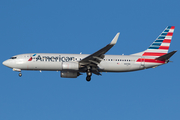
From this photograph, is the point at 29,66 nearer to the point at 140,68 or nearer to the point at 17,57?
the point at 17,57

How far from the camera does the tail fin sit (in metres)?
51.3

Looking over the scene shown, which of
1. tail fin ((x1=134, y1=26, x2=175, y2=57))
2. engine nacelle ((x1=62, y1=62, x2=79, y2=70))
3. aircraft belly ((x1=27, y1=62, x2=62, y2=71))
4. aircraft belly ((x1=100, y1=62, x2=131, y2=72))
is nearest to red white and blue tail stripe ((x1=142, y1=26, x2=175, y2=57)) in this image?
tail fin ((x1=134, y1=26, x2=175, y2=57))

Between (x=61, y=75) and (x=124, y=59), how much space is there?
977cm

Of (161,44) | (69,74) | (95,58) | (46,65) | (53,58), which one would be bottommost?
(69,74)

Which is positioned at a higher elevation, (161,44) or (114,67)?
(161,44)

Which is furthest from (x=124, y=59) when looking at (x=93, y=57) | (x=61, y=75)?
(x=61, y=75)

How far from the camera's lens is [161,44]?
52594 millimetres

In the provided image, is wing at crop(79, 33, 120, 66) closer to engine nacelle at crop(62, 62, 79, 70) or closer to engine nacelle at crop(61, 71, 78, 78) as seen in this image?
engine nacelle at crop(62, 62, 79, 70)

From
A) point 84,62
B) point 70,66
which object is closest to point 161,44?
point 84,62

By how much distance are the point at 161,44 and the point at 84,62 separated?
1375cm

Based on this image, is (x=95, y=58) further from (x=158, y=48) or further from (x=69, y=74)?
(x=158, y=48)

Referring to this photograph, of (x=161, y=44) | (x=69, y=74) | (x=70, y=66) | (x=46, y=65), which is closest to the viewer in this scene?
(x=70, y=66)

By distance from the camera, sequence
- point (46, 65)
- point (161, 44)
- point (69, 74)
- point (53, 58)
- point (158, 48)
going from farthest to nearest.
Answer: point (161, 44), point (158, 48), point (69, 74), point (53, 58), point (46, 65)

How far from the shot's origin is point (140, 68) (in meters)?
49.4
